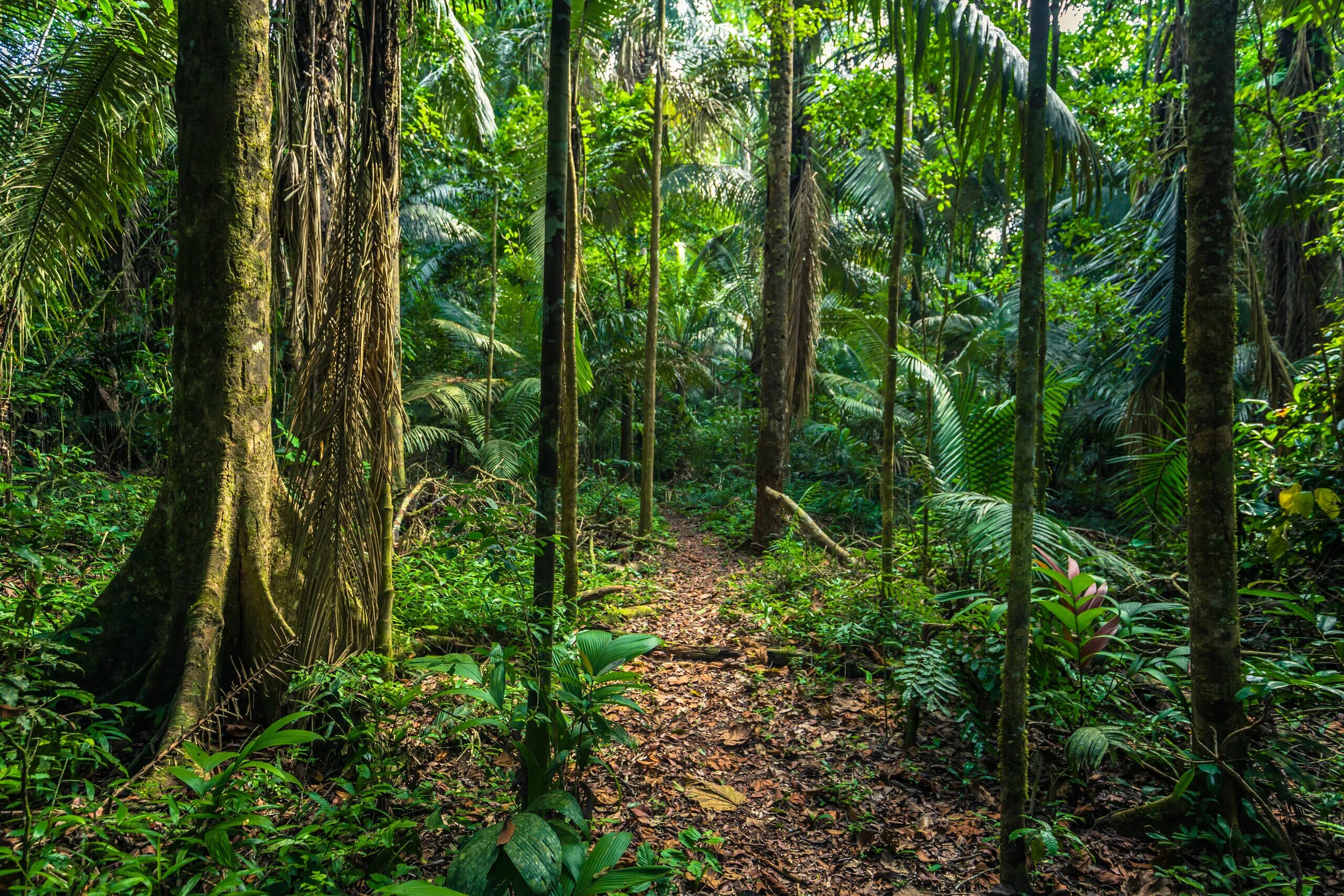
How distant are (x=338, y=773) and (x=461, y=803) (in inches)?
26.3

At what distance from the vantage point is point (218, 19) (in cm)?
308

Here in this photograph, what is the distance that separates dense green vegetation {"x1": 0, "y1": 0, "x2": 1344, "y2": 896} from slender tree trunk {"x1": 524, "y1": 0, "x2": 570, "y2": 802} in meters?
0.02

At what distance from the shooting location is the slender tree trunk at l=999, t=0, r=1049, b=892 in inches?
94.9

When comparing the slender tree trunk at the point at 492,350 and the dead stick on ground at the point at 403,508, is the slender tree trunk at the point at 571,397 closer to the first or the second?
the dead stick on ground at the point at 403,508

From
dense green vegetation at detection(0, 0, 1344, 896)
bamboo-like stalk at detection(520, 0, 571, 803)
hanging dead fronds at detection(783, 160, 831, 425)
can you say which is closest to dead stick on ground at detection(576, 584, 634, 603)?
dense green vegetation at detection(0, 0, 1344, 896)

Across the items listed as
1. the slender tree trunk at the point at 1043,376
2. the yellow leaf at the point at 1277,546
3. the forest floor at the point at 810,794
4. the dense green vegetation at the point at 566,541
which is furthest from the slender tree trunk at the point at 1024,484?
the yellow leaf at the point at 1277,546

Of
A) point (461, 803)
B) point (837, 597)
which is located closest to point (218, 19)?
point (461, 803)

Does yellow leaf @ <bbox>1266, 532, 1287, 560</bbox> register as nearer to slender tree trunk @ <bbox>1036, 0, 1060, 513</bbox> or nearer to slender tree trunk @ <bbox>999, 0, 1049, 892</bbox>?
slender tree trunk @ <bbox>1036, 0, 1060, 513</bbox>

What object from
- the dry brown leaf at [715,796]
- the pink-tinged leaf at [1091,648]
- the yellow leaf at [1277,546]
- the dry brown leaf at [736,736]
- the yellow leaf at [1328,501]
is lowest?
the dry brown leaf at [715,796]

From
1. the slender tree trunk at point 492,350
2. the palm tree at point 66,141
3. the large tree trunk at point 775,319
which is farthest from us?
the slender tree trunk at point 492,350

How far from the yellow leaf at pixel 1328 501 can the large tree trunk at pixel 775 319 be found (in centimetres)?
502

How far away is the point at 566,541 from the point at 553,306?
216 cm

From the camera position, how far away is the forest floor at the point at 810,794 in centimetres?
269

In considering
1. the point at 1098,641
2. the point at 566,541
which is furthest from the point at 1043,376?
the point at 566,541
